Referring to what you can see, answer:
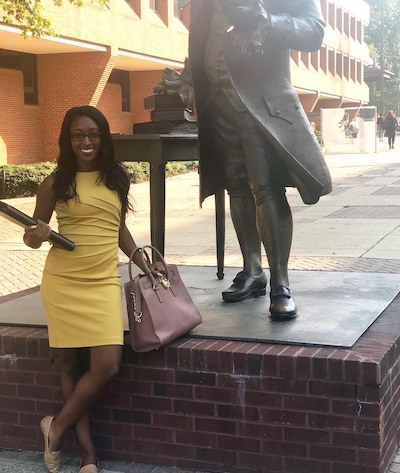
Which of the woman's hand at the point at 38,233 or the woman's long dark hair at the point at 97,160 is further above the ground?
the woman's long dark hair at the point at 97,160

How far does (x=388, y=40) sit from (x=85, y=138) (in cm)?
8246

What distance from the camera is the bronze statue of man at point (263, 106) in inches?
155

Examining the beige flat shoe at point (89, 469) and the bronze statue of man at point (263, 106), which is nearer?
the beige flat shoe at point (89, 469)

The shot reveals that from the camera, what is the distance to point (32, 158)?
2586 cm

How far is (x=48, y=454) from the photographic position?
11.8 feet

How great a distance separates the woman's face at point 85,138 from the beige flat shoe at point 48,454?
3.99ft

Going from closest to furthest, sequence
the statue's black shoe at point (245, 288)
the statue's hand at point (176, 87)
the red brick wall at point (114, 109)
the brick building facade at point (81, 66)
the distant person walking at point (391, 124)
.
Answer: the statue's black shoe at point (245, 288) → the statue's hand at point (176, 87) → the brick building facade at point (81, 66) → the red brick wall at point (114, 109) → the distant person walking at point (391, 124)

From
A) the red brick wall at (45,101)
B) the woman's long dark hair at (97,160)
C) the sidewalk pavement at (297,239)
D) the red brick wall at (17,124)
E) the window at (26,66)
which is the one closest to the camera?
the woman's long dark hair at (97,160)

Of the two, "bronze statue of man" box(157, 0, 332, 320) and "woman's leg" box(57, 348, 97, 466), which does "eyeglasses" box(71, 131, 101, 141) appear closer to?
"bronze statue of man" box(157, 0, 332, 320)

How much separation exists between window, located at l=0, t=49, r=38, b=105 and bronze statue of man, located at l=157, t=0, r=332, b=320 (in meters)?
21.1

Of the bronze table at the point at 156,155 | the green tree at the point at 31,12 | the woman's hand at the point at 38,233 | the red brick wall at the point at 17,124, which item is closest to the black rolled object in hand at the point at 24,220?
the woman's hand at the point at 38,233

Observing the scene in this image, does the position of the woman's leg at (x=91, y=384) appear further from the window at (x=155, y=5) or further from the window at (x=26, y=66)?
the window at (x=155, y=5)

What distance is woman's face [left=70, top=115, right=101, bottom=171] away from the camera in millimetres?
3568

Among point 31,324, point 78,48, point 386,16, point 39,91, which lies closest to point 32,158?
point 39,91
